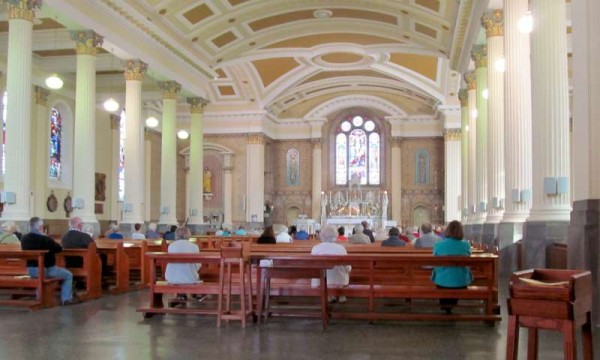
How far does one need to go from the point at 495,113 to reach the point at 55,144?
16.5 metres

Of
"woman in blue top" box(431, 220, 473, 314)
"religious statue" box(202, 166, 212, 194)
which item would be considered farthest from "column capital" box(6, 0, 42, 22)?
"religious statue" box(202, 166, 212, 194)

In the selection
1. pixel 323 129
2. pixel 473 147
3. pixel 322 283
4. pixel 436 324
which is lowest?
pixel 436 324

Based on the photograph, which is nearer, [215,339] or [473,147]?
[215,339]

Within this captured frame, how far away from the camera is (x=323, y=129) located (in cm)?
3766

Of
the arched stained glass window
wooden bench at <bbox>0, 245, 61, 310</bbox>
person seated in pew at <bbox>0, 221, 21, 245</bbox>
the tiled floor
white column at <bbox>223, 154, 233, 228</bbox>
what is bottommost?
the tiled floor

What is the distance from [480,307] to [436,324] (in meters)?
1.28

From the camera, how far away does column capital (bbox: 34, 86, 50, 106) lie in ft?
74.1

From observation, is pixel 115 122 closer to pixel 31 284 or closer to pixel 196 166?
pixel 196 166

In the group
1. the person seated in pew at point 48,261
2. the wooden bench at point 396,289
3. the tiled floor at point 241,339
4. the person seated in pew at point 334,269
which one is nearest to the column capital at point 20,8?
the person seated in pew at point 48,261

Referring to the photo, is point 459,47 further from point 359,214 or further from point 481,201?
point 359,214

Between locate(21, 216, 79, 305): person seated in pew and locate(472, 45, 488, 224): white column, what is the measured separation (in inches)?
441

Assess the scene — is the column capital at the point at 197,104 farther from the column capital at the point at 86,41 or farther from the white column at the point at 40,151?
the column capital at the point at 86,41

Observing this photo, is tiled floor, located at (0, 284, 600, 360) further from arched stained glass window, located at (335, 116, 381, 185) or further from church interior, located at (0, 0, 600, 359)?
arched stained glass window, located at (335, 116, 381, 185)

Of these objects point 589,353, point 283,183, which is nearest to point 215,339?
point 589,353
